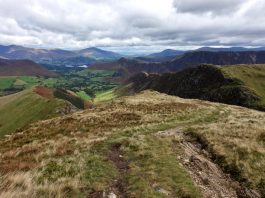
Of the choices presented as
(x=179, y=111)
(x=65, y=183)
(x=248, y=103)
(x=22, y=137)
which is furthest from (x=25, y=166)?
(x=248, y=103)

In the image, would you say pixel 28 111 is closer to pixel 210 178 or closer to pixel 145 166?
pixel 145 166

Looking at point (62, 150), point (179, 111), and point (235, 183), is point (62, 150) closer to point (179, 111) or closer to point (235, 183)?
point (235, 183)

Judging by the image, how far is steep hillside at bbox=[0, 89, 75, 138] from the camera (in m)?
120

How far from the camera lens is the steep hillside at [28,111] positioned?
4712 inches

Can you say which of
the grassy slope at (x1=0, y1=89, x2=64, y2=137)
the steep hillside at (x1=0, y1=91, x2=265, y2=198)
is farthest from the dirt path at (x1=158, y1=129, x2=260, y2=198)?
the grassy slope at (x1=0, y1=89, x2=64, y2=137)

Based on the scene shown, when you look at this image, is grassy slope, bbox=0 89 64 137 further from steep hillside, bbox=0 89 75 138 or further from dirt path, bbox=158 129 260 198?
dirt path, bbox=158 129 260 198

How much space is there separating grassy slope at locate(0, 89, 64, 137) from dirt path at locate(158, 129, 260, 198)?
337 ft

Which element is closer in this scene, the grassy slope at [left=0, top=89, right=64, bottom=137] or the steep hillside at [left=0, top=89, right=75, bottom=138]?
the steep hillside at [left=0, top=89, right=75, bottom=138]

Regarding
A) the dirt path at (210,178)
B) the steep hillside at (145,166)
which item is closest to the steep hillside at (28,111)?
the steep hillside at (145,166)

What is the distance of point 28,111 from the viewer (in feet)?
431

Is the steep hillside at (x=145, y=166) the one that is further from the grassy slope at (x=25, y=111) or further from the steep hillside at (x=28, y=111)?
the grassy slope at (x=25, y=111)

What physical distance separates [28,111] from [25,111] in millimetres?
2083

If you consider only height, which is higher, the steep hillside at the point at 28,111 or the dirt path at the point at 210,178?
the dirt path at the point at 210,178

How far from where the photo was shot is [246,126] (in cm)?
3128
